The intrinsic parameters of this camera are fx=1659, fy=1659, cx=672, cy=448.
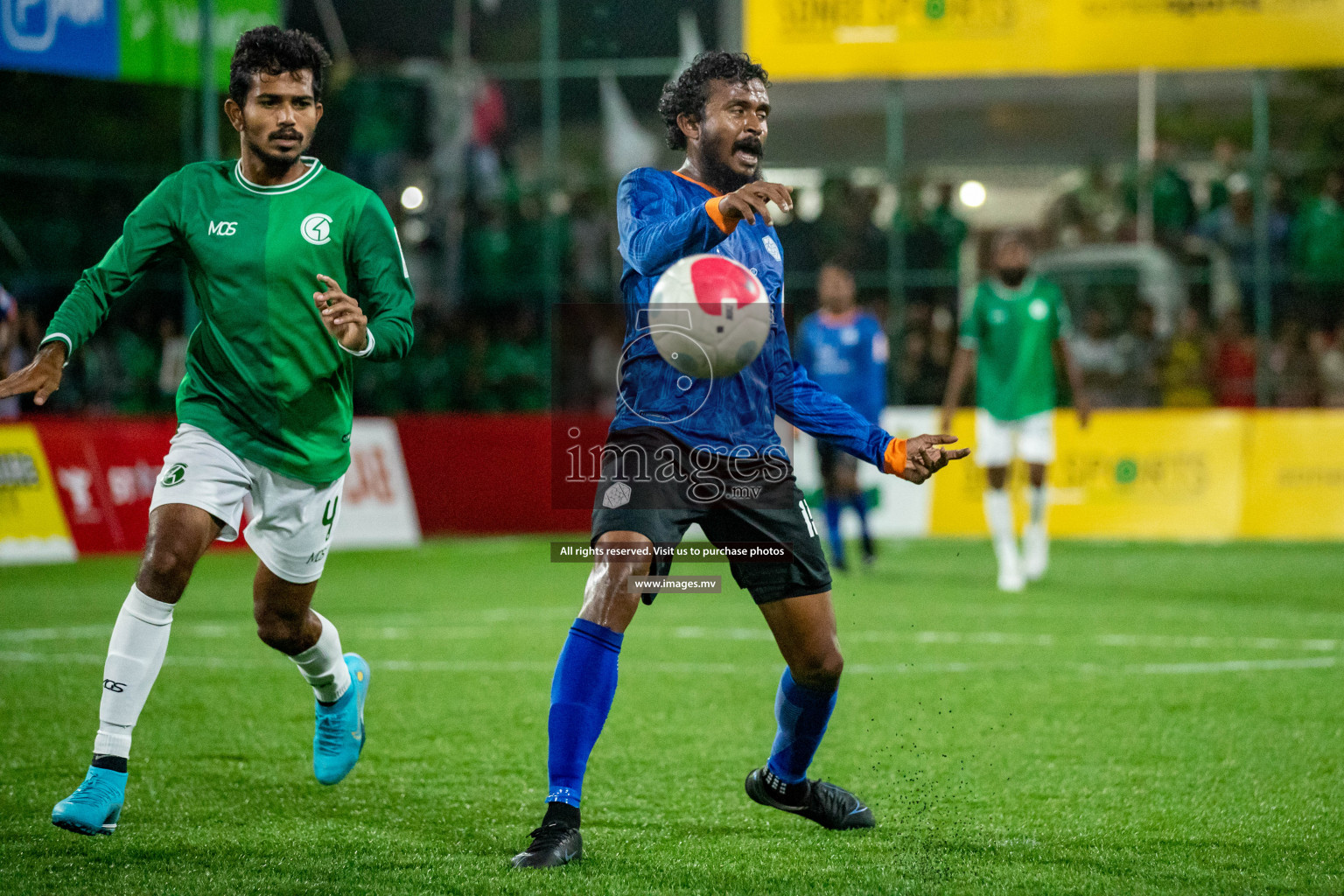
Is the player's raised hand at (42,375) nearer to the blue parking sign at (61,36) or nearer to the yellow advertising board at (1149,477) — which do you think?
the yellow advertising board at (1149,477)

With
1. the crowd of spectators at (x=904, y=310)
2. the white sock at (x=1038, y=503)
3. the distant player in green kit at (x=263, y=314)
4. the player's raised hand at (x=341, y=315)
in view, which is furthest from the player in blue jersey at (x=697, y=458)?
the crowd of spectators at (x=904, y=310)

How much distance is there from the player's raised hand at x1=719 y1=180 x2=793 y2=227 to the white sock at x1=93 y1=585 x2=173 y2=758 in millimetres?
2000

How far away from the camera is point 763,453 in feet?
14.9

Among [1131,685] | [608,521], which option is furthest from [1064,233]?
[608,521]

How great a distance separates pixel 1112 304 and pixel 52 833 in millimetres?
15401

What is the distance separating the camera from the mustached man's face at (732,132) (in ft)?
14.7

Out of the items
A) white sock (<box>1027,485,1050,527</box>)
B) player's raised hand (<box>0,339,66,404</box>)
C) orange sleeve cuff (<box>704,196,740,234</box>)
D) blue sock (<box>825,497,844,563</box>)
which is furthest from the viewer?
blue sock (<box>825,497,844,563</box>)

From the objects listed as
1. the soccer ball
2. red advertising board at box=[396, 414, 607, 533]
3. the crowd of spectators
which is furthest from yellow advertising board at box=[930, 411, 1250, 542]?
the soccer ball

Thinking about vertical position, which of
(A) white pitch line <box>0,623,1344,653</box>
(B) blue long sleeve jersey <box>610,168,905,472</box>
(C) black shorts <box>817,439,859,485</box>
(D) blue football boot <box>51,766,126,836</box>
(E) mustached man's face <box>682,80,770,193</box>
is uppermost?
(E) mustached man's face <box>682,80,770,193</box>

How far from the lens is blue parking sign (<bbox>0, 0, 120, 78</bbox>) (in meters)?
16.1

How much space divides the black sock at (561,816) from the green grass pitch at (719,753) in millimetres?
151

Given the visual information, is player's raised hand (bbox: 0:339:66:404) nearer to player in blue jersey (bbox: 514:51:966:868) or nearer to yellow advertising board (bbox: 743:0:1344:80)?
player in blue jersey (bbox: 514:51:966:868)

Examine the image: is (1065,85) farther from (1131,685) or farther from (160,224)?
(160,224)

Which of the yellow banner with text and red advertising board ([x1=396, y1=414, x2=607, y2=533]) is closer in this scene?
the yellow banner with text
